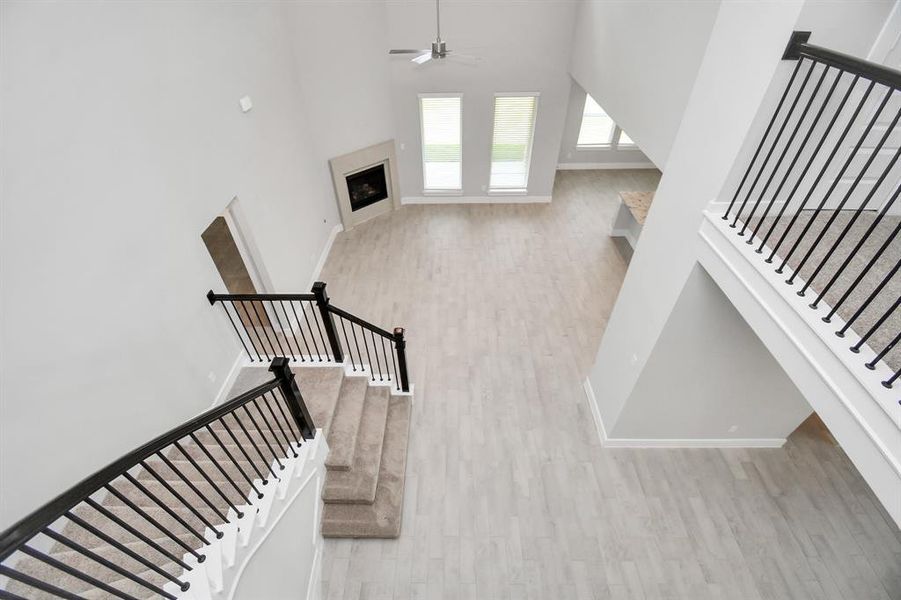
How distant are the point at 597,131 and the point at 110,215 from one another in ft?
31.6

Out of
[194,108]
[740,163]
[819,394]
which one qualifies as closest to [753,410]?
[819,394]

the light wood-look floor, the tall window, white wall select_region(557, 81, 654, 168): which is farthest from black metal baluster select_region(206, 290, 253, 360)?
the tall window

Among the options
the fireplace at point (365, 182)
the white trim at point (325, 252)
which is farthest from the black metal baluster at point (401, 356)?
the fireplace at point (365, 182)

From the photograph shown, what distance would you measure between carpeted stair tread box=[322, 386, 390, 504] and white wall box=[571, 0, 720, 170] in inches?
141

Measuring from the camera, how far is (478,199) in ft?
29.1

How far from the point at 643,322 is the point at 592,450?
66.1 inches

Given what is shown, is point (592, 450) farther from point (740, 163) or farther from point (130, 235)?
point (130, 235)

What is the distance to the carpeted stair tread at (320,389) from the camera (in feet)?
12.6

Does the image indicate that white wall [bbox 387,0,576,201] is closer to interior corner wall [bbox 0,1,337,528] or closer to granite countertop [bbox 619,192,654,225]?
granite countertop [bbox 619,192,654,225]

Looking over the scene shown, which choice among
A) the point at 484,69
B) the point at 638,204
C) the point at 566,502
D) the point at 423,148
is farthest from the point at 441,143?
the point at 566,502

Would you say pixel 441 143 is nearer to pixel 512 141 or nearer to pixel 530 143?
pixel 512 141

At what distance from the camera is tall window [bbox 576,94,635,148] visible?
9500 millimetres

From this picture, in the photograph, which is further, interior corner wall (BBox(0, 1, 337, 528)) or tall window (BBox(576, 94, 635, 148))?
tall window (BBox(576, 94, 635, 148))

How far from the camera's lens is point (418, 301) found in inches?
253
